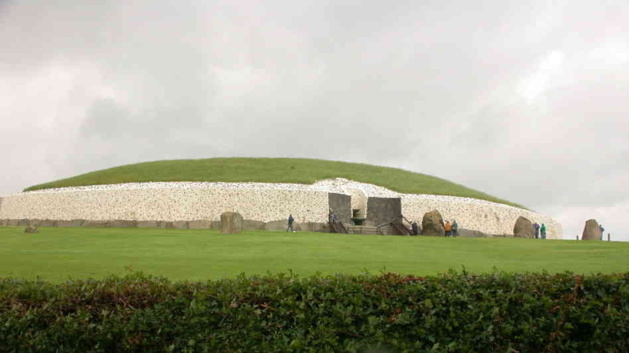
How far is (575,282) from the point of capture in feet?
22.8

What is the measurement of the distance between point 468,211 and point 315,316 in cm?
3385

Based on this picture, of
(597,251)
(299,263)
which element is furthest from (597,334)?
(597,251)

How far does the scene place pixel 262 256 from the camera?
15.5 m

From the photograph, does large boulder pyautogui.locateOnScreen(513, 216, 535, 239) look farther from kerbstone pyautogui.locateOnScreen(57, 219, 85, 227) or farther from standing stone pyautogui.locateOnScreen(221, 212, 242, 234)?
kerbstone pyautogui.locateOnScreen(57, 219, 85, 227)

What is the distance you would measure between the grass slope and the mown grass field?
1436 centimetres

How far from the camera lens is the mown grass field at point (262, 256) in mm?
12188

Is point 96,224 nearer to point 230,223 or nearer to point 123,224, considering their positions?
point 123,224

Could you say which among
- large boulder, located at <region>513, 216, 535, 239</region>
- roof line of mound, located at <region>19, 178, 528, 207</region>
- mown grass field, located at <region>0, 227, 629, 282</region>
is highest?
roof line of mound, located at <region>19, 178, 528, 207</region>

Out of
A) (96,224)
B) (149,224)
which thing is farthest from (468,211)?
(96,224)

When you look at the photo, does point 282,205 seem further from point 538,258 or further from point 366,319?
point 366,319

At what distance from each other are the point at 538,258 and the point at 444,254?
2.91 metres

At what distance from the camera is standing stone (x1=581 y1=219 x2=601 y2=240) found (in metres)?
30.8

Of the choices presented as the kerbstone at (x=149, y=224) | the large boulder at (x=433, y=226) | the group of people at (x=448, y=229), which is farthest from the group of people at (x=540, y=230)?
the kerbstone at (x=149, y=224)

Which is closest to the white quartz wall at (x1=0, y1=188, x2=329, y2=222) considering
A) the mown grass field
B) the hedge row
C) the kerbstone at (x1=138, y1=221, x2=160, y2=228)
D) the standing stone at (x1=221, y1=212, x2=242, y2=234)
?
the kerbstone at (x1=138, y1=221, x2=160, y2=228)
